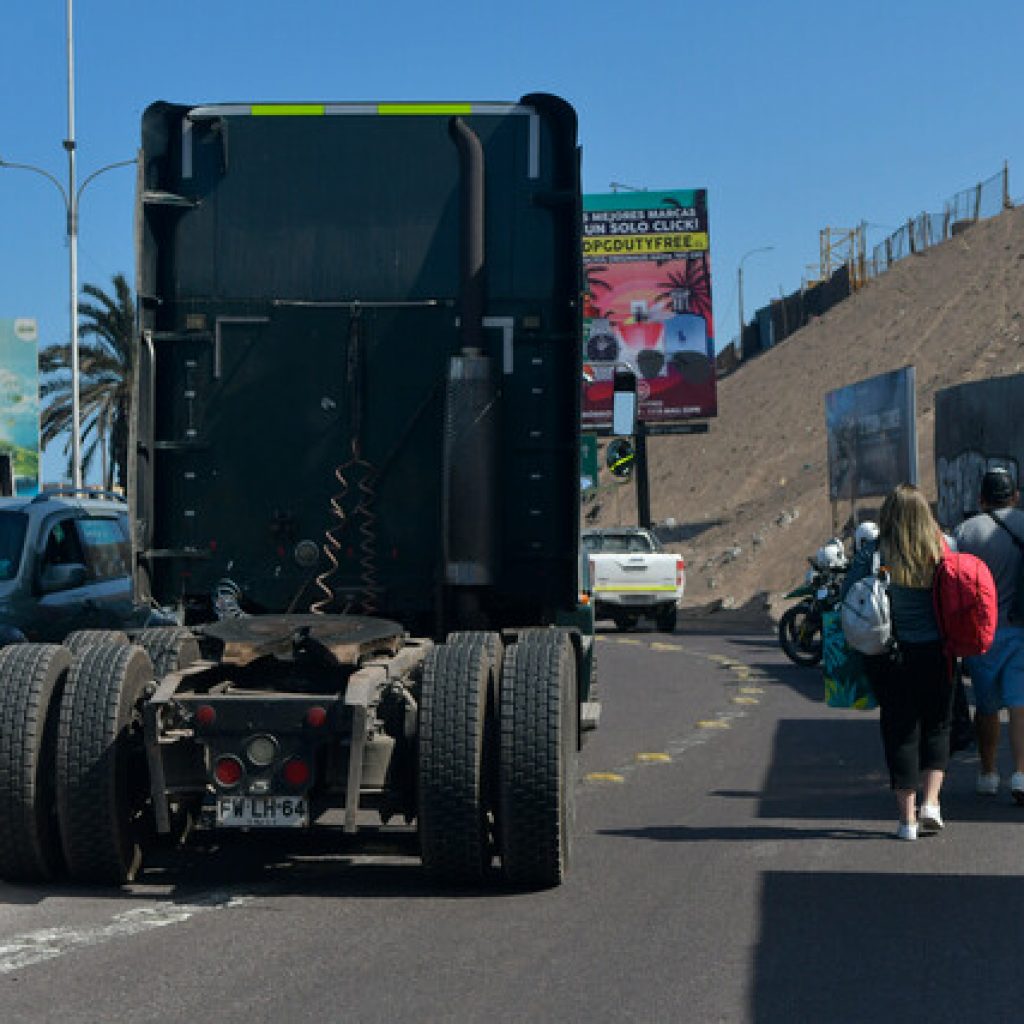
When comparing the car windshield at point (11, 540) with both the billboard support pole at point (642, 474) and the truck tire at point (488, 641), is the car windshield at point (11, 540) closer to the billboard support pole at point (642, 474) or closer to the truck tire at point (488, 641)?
the truck tire at point (488, 641)

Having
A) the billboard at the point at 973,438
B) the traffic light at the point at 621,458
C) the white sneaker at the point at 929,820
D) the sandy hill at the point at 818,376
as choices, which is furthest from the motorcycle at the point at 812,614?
the sandy hill at the point at 818,376

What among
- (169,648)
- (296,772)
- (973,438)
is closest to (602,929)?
(296,772)

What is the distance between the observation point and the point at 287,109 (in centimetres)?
976

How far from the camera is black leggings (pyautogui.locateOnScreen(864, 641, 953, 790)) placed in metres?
8.96

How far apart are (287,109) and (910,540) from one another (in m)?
3.91

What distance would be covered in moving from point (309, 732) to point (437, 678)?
1.83ft

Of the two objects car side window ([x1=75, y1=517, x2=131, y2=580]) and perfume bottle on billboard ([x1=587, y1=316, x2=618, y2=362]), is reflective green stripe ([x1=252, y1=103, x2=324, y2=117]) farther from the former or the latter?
perfume bottle on billboard ([x1=587, y1=316, x2=618, y2=362])

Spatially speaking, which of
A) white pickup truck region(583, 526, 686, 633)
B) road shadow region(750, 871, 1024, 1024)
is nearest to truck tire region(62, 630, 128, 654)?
road shadow region(750, 871, 1024, 1024)

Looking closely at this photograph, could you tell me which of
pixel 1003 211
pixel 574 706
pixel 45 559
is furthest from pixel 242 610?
pixel 1003 211

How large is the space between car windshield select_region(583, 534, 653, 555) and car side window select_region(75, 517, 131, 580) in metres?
16.9

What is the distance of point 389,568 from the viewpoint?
9.56m

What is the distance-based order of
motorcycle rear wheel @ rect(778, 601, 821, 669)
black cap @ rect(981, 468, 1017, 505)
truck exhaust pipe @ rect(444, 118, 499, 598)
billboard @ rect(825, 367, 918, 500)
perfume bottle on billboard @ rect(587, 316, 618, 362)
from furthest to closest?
perfume bottle on billboard @ rect(587, 316, 618, 362)
billboard @ rect(825, 367, 918, 500)
motorcycle rear wheel @ rect(778, 601, 821, 669)
black cap @ rect(981, 468, 1017, 505)
truck exhaust pipe @ rect(444, 118, 499, 598)

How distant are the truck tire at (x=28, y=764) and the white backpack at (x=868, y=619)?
3785 mm

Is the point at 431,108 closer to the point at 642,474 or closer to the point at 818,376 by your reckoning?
the point at 642,474
